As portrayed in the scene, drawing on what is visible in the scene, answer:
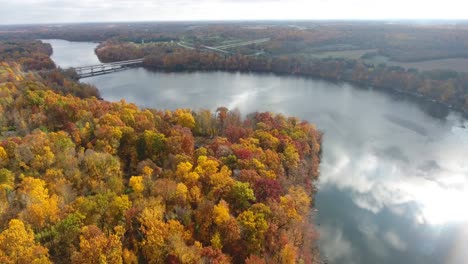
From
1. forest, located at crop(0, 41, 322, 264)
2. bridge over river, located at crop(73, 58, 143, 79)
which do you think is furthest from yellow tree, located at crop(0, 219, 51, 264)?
bridge over river, located at crop(73, 58, 143, 79)

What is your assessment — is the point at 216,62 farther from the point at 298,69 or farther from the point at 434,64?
the point at 434,64

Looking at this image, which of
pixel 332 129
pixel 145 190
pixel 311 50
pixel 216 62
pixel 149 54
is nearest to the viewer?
pixel 145 190

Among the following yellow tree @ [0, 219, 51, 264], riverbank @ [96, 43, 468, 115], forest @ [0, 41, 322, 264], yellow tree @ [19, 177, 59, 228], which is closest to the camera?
yellow tree @ [0, 219, 51, 264]

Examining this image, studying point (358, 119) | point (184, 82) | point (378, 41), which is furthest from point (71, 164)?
point (378, 41)

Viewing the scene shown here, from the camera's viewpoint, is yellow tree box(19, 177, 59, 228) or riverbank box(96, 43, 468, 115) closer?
yellow tree box(19, 177, 59, 228)

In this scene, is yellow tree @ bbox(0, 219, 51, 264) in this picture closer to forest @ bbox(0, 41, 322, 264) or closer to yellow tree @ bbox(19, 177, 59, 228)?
forest @ bbox(0, 41, 322, 264)

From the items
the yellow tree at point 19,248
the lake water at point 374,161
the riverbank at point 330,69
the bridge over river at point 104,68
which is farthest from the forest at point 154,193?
the bridge over river at point 104,68

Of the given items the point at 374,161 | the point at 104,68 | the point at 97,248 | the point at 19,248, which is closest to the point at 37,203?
the point at 19,248
